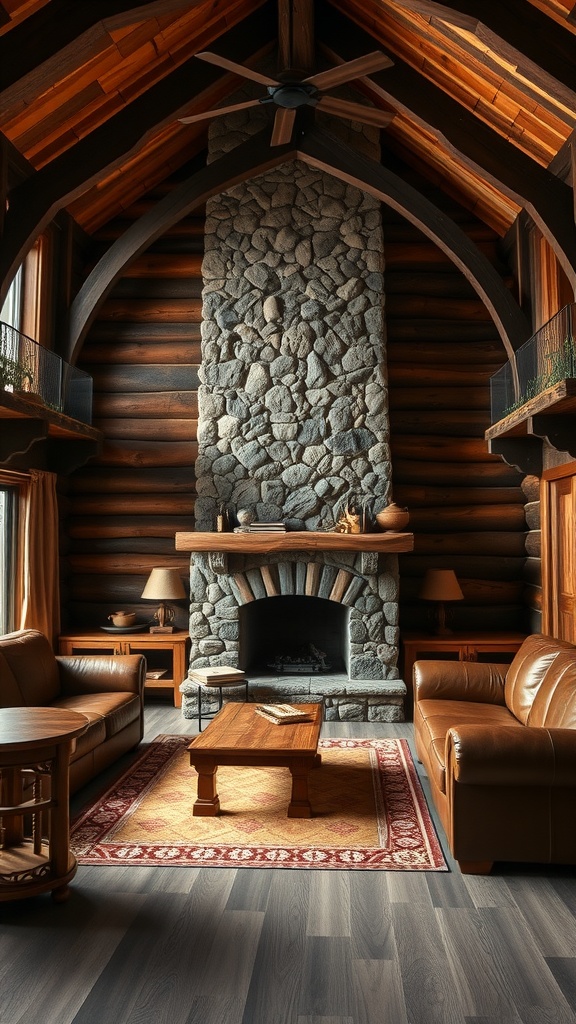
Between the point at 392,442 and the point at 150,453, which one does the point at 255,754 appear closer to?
the point at 150,453

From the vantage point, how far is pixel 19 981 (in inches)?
122

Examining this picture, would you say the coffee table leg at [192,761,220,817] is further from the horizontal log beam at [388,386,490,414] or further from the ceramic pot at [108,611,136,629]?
the horizontal log beam at [388,386,490,414]

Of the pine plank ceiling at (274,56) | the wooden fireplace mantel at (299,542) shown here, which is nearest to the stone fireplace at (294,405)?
the wooden fireplace mantel at (299,542)

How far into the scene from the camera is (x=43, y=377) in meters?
7.61

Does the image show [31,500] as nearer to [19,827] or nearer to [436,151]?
[19,827]

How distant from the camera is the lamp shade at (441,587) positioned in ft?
27.3

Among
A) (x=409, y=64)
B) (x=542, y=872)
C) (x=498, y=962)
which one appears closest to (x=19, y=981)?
(x=498, y=962)

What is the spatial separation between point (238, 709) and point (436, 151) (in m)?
5.95

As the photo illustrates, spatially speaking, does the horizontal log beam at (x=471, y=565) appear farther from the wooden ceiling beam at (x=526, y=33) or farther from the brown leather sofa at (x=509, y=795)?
the wooden ceiling beam at (x=526, y=33)

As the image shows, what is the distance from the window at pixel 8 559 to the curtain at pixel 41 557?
0.33 feet

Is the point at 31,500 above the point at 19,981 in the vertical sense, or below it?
above

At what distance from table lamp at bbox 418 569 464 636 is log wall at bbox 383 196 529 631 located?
0.39 m

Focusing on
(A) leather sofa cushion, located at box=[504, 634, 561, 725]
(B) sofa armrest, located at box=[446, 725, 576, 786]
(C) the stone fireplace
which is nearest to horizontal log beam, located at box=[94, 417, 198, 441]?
(C) the stone fireplace

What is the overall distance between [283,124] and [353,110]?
0.55 meters
